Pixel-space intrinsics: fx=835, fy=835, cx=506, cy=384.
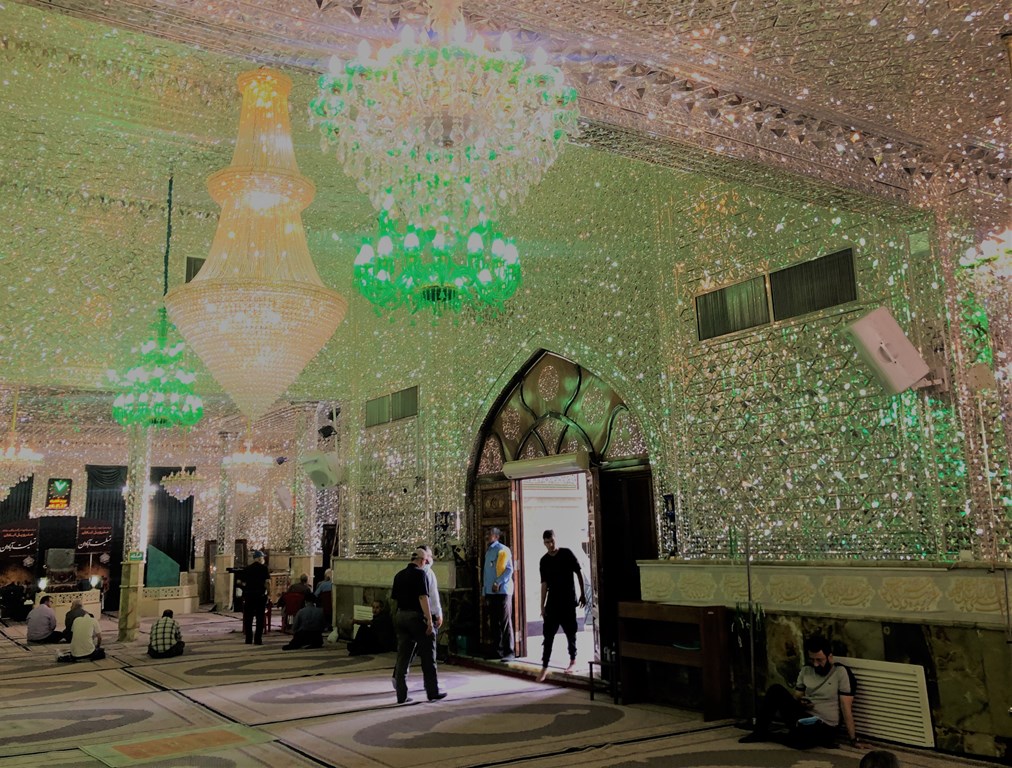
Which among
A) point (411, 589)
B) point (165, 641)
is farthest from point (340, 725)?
point (165, 641)

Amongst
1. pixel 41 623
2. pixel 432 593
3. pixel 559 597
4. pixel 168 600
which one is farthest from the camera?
pixel 168 600

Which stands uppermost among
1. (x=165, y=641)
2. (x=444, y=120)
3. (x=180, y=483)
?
(x=444, y=120)

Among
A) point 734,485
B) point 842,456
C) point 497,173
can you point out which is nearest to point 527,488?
point 734,485

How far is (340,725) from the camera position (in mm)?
5602

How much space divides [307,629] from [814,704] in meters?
6.84

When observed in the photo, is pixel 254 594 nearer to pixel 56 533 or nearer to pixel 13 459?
pixel 13 459

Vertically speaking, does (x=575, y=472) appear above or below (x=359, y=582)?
above

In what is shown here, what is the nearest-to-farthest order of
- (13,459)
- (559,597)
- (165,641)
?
(559,597), (165,641), (13,459)

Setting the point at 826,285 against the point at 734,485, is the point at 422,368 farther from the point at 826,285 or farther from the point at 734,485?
the point at 826,285

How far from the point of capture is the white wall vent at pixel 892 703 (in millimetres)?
4625

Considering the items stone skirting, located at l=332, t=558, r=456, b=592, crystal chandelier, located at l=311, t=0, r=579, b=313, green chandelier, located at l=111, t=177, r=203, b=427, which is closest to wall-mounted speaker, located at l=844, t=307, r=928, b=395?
crystal chandelier, located at l=311, t=0, r=579, b=313

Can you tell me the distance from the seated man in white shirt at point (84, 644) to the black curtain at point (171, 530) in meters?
11.4

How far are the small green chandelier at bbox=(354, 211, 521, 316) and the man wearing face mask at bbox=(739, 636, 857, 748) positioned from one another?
10.6ft

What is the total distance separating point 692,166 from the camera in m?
4.68
